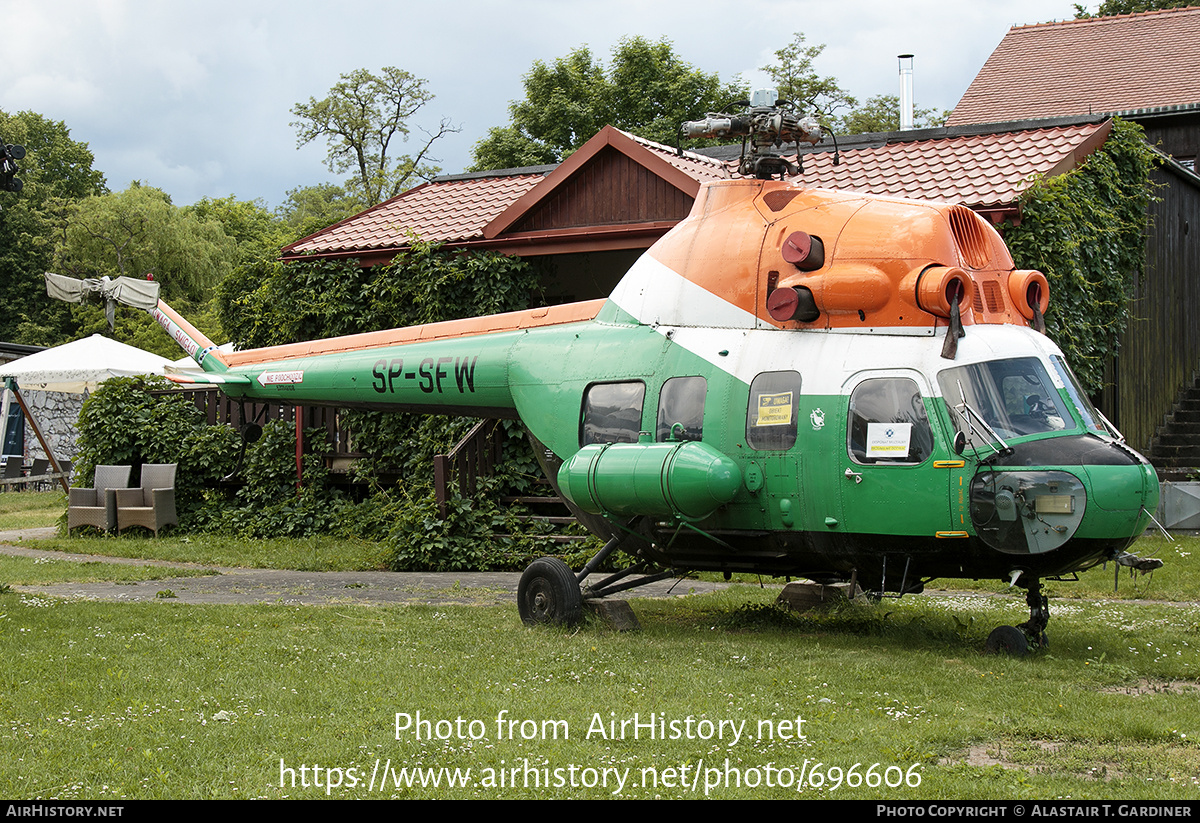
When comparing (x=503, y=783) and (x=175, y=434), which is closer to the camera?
(x=503, y=783)

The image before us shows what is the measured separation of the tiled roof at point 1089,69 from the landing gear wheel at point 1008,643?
23535mm

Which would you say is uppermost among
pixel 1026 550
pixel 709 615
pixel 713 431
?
pixel 713 431

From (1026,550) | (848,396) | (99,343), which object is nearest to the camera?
(1026,550)

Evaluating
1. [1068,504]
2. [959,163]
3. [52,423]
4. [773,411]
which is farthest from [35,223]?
[1068,504]

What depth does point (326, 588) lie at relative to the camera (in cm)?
1369

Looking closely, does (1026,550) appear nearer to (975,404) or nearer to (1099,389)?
(975,404)

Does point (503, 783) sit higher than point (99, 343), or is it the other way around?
point (99, 343)

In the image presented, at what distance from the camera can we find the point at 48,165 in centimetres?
6378

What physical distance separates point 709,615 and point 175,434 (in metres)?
12.6

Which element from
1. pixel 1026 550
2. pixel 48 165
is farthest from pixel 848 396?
pixel 48 165

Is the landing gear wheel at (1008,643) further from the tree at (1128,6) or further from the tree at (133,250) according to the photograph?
the tree at (133,250)

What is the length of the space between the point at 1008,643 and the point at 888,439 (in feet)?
6.36

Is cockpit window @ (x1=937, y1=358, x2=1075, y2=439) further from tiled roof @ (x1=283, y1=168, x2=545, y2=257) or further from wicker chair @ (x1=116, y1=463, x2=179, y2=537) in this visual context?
wicker chair @ (x1=116, y1=463, x2=179, y2=537)

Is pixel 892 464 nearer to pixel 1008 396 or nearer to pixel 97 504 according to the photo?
pixel 1008 396
